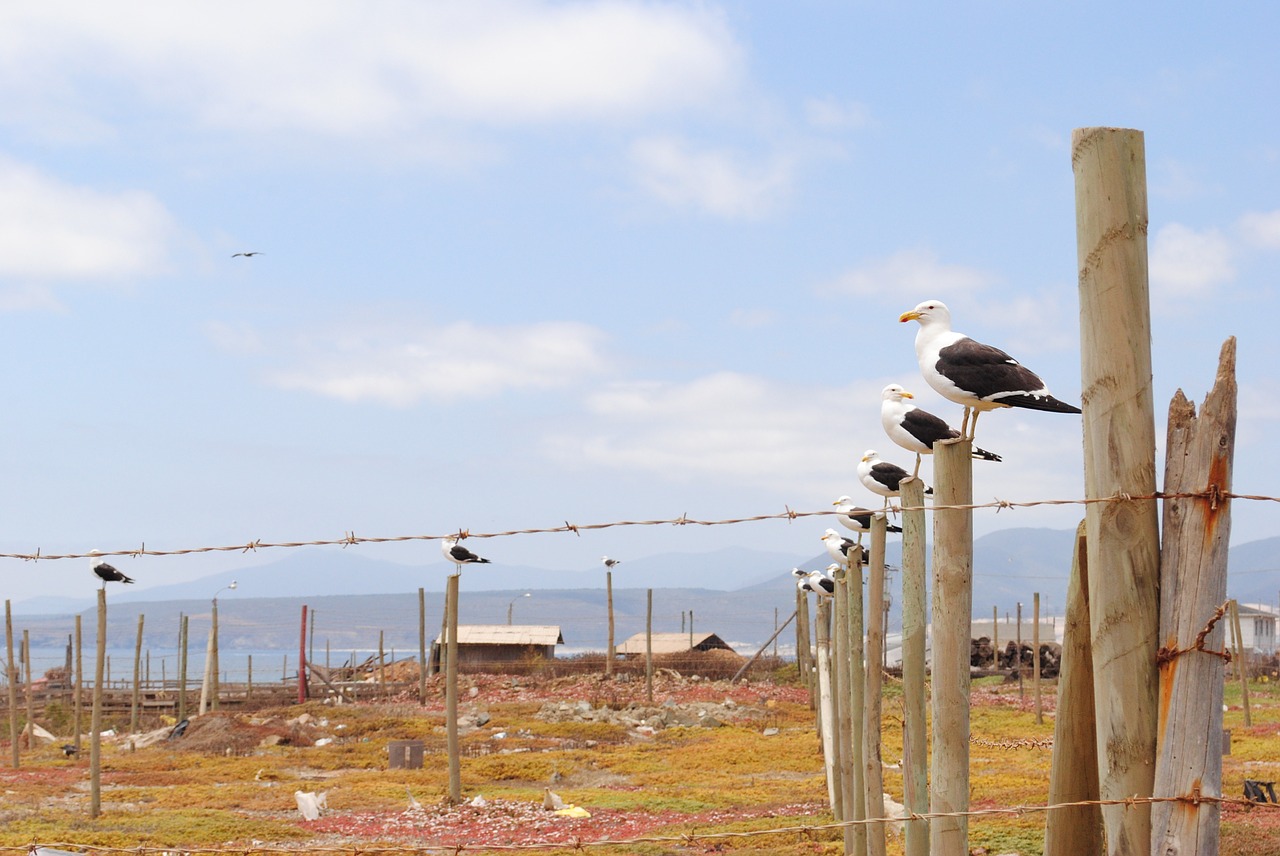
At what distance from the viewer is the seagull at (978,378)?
549cm

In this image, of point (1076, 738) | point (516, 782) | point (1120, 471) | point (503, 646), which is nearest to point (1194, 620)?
point (1120, 471)

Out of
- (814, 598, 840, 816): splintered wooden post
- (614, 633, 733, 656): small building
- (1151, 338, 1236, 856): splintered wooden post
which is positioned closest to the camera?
(1151, 338, 1236, 856): splintered wooden post

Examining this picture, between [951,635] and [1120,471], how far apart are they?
114 cm

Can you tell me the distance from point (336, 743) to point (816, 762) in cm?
1131

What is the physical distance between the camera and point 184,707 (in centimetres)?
3478

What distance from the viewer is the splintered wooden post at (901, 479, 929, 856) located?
5480 millimetres

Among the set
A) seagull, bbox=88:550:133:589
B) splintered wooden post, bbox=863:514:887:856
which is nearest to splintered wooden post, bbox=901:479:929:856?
splintered wooden post, bbox=863:514:887:856

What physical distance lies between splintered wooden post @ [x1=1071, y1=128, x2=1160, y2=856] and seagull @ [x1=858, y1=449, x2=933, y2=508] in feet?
20.7

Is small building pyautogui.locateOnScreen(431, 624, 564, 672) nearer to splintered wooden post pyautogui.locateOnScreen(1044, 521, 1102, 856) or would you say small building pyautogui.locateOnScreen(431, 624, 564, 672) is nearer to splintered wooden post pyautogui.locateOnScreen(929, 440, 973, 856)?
splintered wooden post pyautogui.locateOnScreen(929, 440, 973, 856)

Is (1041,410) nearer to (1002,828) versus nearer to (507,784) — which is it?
(1002,828)

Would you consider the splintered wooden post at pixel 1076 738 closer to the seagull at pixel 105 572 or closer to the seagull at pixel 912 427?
the seagull at pixel 912 427

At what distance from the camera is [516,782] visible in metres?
19.6

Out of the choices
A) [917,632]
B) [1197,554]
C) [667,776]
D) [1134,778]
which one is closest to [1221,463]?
[1197,554]

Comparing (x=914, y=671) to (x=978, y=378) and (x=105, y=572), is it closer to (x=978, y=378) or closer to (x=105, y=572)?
(x=978, y=378)
